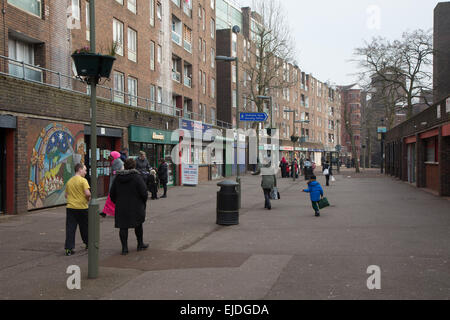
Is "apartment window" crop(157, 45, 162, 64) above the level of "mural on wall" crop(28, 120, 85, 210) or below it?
above

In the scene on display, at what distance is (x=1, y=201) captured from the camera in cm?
1305

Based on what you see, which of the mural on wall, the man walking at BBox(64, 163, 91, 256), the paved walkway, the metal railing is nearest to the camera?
the paved walkway

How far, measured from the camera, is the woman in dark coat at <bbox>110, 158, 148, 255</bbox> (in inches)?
312

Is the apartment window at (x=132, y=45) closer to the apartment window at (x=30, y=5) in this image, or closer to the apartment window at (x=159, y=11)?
the apartment window at (x=159, y=11)

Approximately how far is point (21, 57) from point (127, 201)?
→ 11233mm

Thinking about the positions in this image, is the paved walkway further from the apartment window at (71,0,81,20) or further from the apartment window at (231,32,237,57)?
the apartment window at (231,32,237,57)

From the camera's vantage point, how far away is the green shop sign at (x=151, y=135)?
20969mm

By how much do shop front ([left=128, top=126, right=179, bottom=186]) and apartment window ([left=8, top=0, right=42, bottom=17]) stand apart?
625 cm

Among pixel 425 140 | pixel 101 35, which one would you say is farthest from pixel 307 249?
pixel 425 140

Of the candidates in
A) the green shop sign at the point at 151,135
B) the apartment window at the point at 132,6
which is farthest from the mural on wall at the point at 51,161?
the apartment window at the point at 132,6

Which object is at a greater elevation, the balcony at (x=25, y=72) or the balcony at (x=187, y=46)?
the balcony at (x=187, y=46)

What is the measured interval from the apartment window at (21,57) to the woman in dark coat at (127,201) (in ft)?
30.9

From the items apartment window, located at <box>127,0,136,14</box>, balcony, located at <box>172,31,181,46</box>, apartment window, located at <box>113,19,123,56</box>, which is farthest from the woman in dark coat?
balcony, located at <box>172,31,181,46</box>

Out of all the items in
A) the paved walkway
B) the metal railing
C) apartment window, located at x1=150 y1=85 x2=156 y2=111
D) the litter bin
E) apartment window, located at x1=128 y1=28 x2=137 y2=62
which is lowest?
the paved walkway
